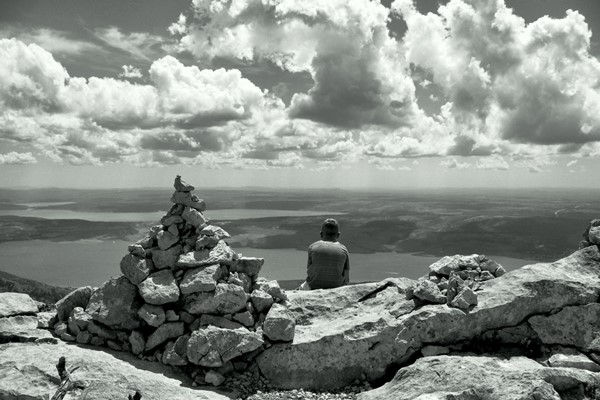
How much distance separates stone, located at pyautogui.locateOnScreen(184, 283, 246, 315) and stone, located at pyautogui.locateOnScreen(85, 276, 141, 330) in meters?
1.58

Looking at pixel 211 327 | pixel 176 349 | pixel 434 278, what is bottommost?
pixel 176 349

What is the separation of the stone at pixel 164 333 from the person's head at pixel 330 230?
5.59 meters

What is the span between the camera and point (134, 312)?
11.6 metres

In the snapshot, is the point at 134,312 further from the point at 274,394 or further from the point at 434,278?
the point at 434,278

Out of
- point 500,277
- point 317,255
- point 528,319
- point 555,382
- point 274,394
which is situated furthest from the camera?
point 317,255

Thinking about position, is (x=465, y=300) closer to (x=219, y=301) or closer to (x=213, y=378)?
(x=219, y=301)

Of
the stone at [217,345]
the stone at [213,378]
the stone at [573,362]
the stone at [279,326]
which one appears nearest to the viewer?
the stone at [573,362]

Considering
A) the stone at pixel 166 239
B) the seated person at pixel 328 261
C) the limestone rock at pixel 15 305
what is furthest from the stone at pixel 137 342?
the seated person at pixel 328 261

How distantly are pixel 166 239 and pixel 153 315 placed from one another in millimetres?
2440

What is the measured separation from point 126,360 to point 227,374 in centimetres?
274

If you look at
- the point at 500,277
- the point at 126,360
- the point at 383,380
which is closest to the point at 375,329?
the point at 383,380

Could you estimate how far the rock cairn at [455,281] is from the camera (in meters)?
11.2

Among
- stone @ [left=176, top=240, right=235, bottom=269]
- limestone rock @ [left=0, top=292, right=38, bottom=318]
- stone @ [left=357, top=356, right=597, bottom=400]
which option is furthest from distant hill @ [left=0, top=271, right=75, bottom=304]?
stone @ [left=357, top=356, right=597, bottom=400]

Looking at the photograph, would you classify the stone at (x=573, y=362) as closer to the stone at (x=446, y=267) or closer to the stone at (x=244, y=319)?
the stone at (x=446, y=267)
